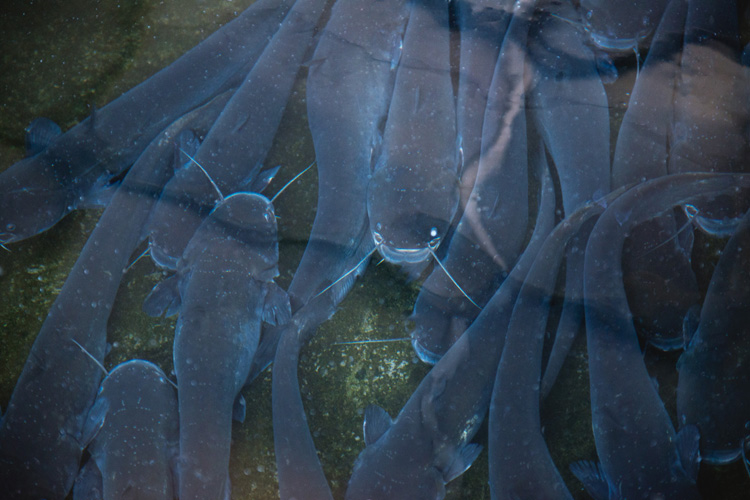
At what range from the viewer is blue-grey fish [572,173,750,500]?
192 centimetres

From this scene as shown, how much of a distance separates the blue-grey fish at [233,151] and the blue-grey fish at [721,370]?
97.6 inches

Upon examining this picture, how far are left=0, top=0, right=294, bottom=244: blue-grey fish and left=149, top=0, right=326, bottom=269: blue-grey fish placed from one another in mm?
298

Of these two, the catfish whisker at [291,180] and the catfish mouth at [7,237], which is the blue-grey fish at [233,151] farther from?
the catfish mouth at [7,237]

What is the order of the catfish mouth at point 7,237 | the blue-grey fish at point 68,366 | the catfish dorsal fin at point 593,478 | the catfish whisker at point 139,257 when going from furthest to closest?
1. the catfish mouth at point 7,237
2. the catfish whisker at point 139,257
3. the blue-grey fish at point 68,366
4. the catfish dorsal fin at point 593,478

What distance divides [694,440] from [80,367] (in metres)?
3.03

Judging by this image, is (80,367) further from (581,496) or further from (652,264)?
(652,264)

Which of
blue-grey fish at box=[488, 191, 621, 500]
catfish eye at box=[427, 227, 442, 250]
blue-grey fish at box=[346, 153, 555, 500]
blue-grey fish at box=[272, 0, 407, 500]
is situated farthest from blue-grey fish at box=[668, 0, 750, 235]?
blue-grey fish at box=[272, 0, 407, 500]

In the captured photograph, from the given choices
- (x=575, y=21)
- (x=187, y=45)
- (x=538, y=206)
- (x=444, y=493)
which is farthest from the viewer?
(x=187, y=45)

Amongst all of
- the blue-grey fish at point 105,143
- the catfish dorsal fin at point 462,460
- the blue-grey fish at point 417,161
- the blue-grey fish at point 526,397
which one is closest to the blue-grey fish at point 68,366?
the blue-grey fish at point 105,143

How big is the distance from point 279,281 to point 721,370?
2.23 meters

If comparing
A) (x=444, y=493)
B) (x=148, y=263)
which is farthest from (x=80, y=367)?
(x=444, y=493)

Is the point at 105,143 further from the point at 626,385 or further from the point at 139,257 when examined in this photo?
the point at 626,385

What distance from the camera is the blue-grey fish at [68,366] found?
88.0 inches

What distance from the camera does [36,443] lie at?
88.4 inches
